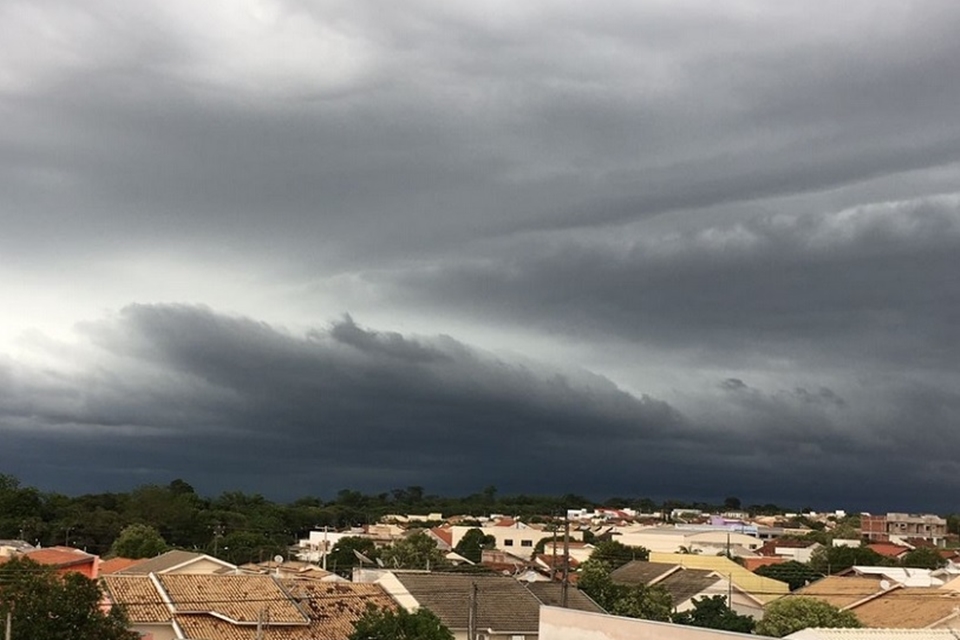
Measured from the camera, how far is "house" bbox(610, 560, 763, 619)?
7931 cm

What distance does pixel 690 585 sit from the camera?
274 feet

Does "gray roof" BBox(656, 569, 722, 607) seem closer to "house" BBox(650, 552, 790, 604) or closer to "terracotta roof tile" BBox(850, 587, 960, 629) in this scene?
"house" BBox(650, 552, 790, 604)

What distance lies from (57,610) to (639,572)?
2443 inches

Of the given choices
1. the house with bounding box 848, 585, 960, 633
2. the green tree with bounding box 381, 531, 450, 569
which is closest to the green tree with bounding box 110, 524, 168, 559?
the green tree with bounding box 381, 531, 450, 569

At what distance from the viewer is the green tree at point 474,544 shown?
132375 millimetres

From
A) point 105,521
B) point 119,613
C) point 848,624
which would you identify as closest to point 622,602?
point 848,624

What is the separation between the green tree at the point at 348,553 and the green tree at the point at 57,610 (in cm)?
6764

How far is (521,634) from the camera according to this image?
60.0 meters

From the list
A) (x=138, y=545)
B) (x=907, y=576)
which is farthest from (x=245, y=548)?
(x=907, y=576)

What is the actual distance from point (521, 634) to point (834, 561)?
61.5 meters

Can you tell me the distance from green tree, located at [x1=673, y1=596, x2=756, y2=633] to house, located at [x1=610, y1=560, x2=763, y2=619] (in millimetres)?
6017

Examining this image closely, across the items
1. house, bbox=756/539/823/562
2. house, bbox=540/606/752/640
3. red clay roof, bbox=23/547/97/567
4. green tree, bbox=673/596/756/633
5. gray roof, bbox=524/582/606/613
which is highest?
house, bbox=756/539/823/562

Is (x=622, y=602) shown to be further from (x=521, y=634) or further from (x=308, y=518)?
(x=308, y=518)

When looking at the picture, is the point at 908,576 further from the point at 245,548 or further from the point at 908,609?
the point at 245,548
